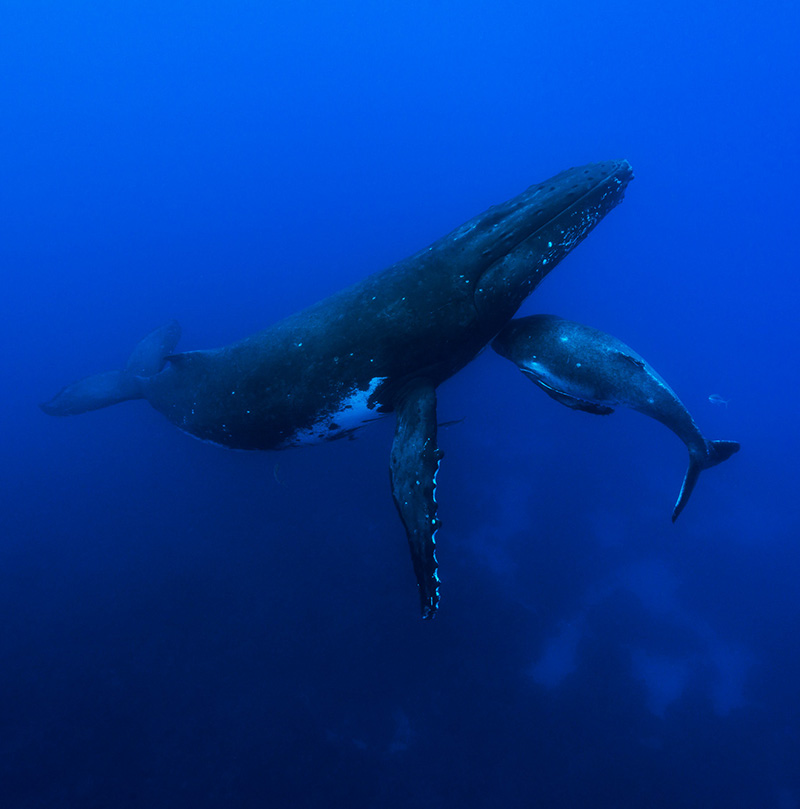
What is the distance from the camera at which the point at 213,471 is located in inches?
796

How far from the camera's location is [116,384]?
37.6 feet

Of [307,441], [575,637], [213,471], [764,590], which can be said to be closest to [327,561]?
[213,471]

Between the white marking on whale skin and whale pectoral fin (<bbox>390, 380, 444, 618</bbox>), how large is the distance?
2.16 ft

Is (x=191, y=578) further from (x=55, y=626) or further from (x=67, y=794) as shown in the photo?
(x=67, y=794)

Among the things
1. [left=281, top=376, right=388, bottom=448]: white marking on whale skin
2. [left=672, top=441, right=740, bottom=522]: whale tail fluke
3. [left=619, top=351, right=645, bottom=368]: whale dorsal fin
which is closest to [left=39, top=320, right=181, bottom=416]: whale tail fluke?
[left=281, top=376, right=388, bottom=448]: white marking on whale skin

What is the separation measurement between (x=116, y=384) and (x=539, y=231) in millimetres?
10168

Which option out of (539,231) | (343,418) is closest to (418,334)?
(343,418)

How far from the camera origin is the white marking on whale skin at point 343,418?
662 centimetres

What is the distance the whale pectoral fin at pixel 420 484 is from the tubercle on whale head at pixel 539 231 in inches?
62.0

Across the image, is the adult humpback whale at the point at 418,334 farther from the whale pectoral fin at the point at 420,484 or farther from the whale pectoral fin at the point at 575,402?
the whale pectoral fin at the point at 575,402

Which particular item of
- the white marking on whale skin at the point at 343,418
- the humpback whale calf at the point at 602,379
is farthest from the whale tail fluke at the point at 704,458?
the white marking on whale skin at the point at 343,418

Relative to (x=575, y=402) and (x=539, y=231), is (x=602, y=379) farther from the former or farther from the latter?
(x=539, y=231)

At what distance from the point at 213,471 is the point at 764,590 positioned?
2708cm

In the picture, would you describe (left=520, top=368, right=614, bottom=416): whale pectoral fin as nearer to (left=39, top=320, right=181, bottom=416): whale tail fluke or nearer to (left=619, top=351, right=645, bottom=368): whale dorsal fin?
(left=619, top=351, right=645, bottom=368): whale dorsal fin
